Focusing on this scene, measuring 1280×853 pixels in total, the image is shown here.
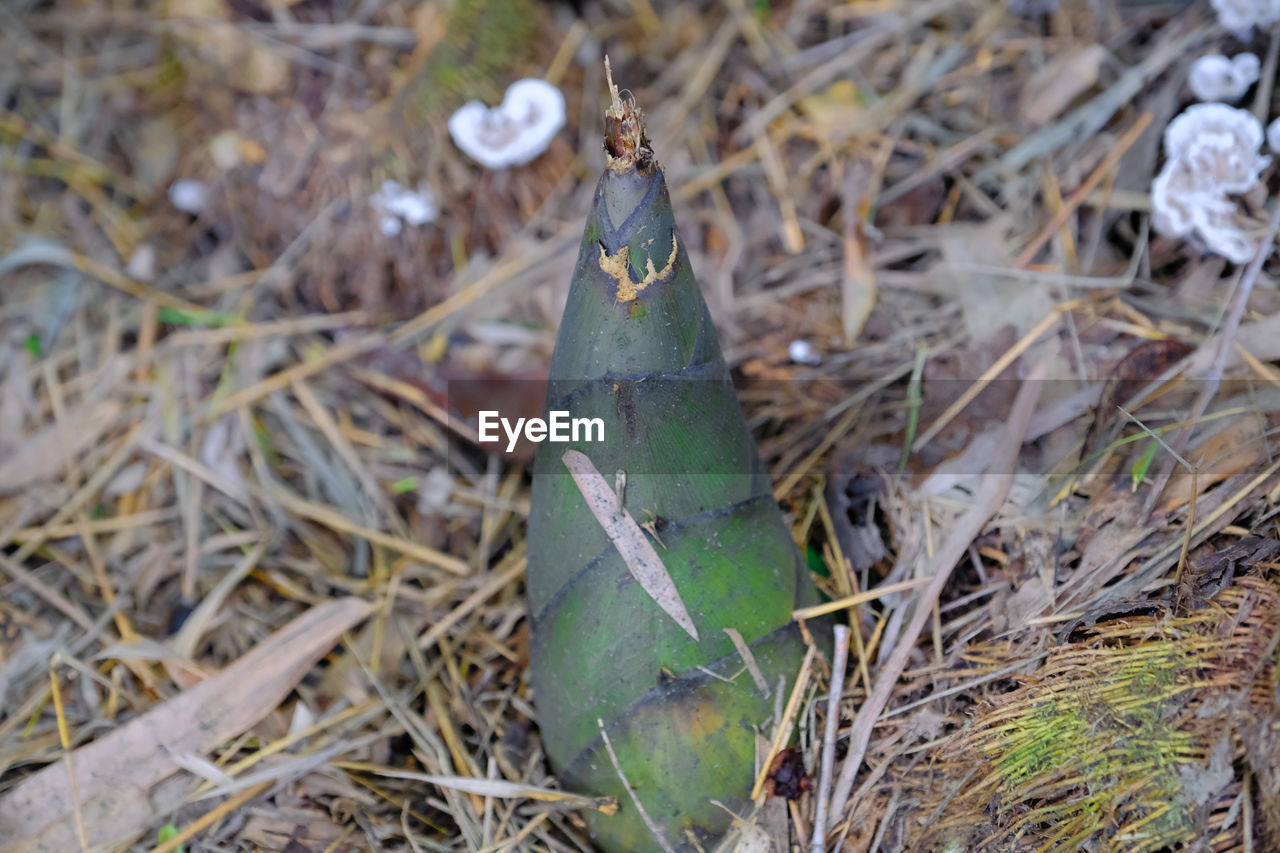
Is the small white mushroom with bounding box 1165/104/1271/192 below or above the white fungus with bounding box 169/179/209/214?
below

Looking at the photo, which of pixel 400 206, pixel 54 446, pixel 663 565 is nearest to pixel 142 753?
pixel 54 446

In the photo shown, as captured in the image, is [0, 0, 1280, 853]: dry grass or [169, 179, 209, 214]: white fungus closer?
[0, 0, 1280, 853]: dry grass

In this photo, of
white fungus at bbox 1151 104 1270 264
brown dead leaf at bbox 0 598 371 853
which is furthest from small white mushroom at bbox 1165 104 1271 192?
brown dead leaf at bbox 0 598 371 853

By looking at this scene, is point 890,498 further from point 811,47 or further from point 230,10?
point 230,10

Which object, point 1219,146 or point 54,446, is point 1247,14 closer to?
point 1219,146

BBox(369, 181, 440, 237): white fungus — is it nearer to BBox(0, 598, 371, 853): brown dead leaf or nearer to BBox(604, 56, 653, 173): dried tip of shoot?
BBox(0, 598, 371, 853): brown dead leaf

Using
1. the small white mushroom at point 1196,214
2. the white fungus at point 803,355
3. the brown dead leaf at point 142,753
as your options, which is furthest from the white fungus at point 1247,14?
the brown dead leaf at point 142,753
